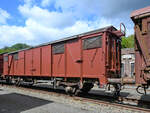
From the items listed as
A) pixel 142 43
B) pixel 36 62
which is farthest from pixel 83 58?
pixel 36 62

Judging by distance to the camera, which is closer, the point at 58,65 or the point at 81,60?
the point at 81,60

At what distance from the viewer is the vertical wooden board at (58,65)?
369 inches

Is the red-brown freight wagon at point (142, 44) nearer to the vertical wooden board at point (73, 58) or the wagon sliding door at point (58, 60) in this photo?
the vertical wooden board at point (73, 58)

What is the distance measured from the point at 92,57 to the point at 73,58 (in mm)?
1377

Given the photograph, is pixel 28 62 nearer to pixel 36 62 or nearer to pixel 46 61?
pixel 36 62

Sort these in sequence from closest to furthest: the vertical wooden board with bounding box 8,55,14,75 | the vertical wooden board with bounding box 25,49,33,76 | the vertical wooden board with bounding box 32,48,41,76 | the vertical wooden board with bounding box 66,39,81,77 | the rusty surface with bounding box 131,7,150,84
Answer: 1. the rusty surface with bounding box 131,7,150,84
2. the vertical wooden board with bounding box 66,39,81,77
3. the vertical wooden board with bounding box 32,48,41,76
4. the vertical wooden board with bounding box 25,49,33,76
5. the vertical wooden board with bounding box 8,55,14,75

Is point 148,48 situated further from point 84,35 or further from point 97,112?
point 84,35

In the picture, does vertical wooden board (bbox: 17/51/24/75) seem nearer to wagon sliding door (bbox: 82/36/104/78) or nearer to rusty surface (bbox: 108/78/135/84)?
wagon sliding door (bbox: 82/36/104/78)

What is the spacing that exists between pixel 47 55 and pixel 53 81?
200 cm

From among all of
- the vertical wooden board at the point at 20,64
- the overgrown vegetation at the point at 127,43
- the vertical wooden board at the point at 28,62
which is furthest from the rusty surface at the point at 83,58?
the overgrown vegetation at the point at 127,43

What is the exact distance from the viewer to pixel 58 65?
31.7 feet

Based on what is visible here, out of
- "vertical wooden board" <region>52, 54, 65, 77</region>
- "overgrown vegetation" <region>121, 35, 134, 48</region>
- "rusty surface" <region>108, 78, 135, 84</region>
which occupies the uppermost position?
"overgrown vegetation" <region>121, 35, 134, 48</region>

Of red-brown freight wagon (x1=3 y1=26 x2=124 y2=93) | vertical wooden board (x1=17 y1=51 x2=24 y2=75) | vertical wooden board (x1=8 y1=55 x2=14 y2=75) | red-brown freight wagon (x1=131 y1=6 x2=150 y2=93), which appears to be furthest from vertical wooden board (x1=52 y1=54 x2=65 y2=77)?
vertical wooden board (x1=8 y1=55 x2=14 y2=75)

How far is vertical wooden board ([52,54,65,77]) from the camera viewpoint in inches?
369
